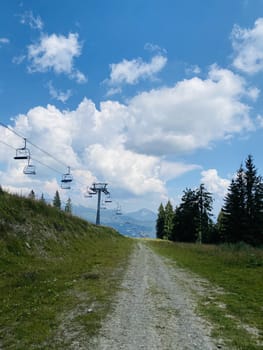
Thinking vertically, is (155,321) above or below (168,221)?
below

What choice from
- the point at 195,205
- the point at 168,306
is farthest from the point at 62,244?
the point at 195,205

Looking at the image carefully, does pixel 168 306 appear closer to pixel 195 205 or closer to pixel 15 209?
pixel 15 209

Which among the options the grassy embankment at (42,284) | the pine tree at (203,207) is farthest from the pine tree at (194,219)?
the grassy embankment at (42,284)

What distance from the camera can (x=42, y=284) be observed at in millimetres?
12891

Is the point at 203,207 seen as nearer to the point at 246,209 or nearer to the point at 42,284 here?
the point at 246,209

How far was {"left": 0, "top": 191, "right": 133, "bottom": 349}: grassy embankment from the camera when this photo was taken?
754 centimetres

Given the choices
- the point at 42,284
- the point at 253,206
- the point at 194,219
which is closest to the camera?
the point at 42,284

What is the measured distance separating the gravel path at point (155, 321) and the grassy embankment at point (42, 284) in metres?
0.55

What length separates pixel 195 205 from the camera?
75.6 meters

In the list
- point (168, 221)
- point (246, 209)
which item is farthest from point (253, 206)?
point (168, 221)

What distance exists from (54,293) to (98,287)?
6.68 feet

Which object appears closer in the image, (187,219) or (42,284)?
(42,284)

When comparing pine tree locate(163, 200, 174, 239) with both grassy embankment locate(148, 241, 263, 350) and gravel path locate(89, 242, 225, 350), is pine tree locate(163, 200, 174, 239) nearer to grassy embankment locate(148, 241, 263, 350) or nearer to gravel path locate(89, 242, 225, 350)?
grassy embankment locate(148, 241, 263, 350)

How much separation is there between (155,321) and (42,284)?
246 inches
